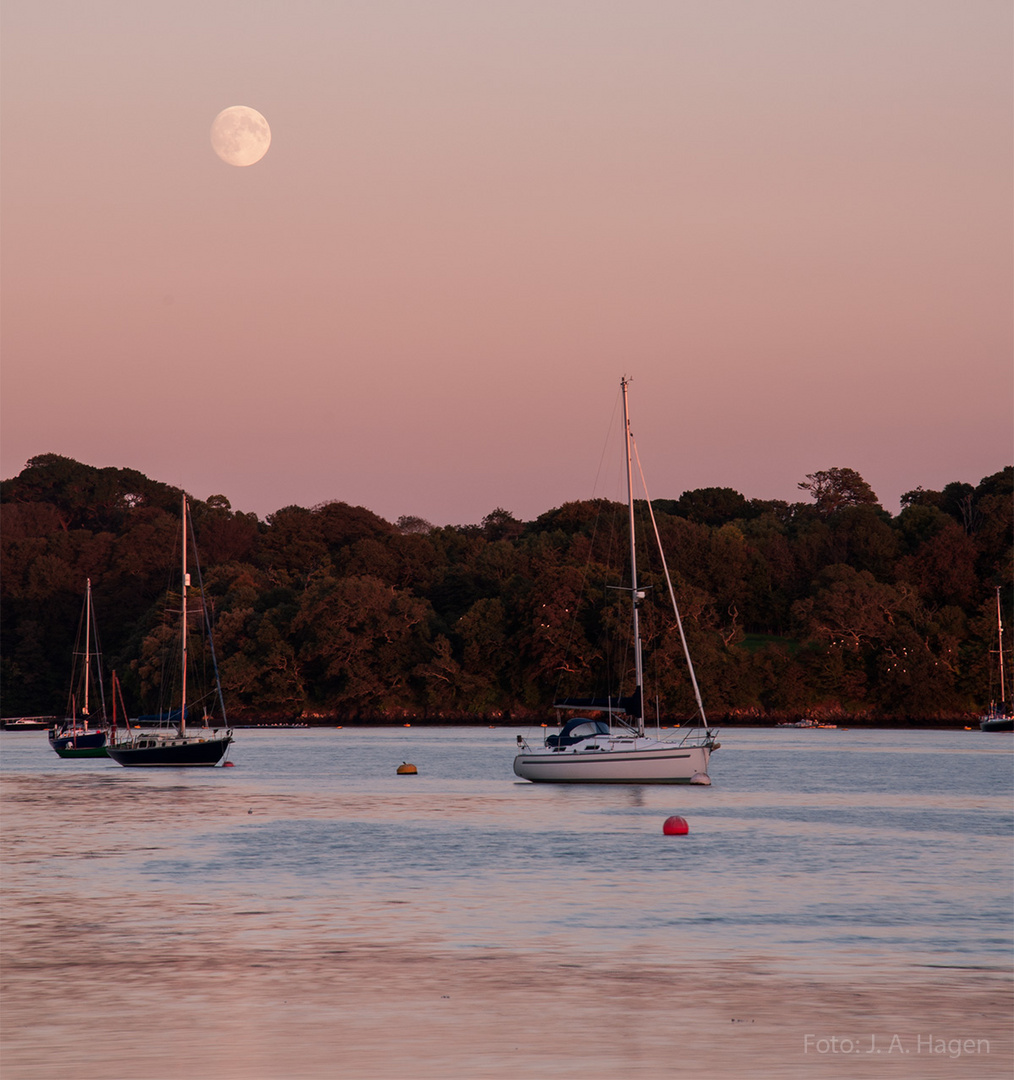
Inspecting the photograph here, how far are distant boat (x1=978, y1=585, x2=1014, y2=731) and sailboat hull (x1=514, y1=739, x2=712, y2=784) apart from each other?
77.8 meters

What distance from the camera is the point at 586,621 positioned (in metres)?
150

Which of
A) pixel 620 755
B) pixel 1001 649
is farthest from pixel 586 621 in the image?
pixel 620 755

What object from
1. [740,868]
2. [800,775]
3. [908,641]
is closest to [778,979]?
[740,868]

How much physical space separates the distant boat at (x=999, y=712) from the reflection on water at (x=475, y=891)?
68.6 metres

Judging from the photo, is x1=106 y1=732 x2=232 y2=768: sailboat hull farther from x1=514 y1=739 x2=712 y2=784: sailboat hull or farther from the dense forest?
the dense forest

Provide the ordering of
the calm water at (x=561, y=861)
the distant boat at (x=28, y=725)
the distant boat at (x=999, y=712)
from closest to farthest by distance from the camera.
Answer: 1. the calm water at (x=561, y=861)
2. the distant boat at (x=999, y=712)
3. the distant boat at (x=28, y=725)

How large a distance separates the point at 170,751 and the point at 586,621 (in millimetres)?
74559

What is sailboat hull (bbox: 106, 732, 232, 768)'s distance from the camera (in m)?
78.9

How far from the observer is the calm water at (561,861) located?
23.8m

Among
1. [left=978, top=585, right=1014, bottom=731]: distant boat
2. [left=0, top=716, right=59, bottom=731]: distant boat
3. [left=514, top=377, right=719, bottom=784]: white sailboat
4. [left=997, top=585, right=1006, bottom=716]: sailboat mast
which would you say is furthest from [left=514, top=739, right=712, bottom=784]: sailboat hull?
[left=0, top=716, right=59, bottom=731]: distant boat

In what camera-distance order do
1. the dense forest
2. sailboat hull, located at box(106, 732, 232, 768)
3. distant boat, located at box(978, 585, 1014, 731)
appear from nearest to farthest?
sailboat hull, located at box(106, 732, 232, 768)
distant boat, located at box(978, 585, 1014, 731)
the dense forest

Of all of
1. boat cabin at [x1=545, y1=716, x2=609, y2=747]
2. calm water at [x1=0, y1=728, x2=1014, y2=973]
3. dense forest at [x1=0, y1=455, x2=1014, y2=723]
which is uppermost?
dense forest at [x1=0, y1=455, x2=1014, y2=723]

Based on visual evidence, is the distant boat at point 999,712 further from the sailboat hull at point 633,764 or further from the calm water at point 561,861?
the sailboat hull at point 633,764

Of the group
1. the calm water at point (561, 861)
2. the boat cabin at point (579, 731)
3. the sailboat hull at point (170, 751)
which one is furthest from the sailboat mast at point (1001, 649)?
the boat cabin at point (579, 731)
